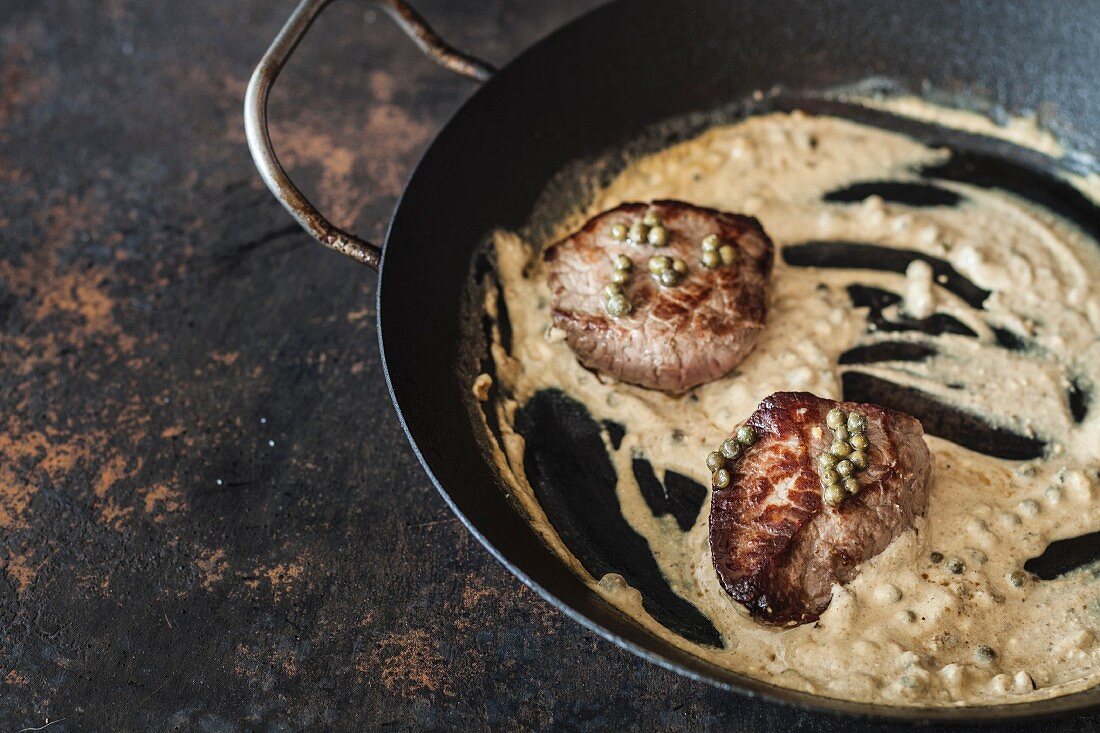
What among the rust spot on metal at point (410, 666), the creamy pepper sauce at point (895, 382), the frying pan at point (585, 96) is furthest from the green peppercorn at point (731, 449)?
the rust spot on metal at point (410, 666)

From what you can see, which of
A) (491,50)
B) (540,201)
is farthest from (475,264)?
(491,50)

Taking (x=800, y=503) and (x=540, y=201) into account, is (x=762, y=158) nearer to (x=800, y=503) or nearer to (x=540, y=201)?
(x=540, y=201)

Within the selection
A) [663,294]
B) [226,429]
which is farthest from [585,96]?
[226,429]

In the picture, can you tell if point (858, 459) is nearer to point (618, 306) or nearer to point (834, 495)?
point (834, 495)

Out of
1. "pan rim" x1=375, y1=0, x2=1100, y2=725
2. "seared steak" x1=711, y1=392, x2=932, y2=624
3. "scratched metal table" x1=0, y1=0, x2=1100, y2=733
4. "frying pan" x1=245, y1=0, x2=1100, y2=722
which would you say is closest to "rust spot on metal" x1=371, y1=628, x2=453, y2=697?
"scratched metal table" x1=0, y1=0, x2=1100, y2=733

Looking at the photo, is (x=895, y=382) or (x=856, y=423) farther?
(x=895, y=382)

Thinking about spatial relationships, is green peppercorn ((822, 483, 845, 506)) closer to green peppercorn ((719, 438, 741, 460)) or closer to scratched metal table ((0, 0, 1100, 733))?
green peppercorn ((719, 438, 741, 460))

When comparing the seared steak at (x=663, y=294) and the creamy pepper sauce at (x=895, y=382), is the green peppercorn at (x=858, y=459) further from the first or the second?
the seared steak at (x=663, y=294)
